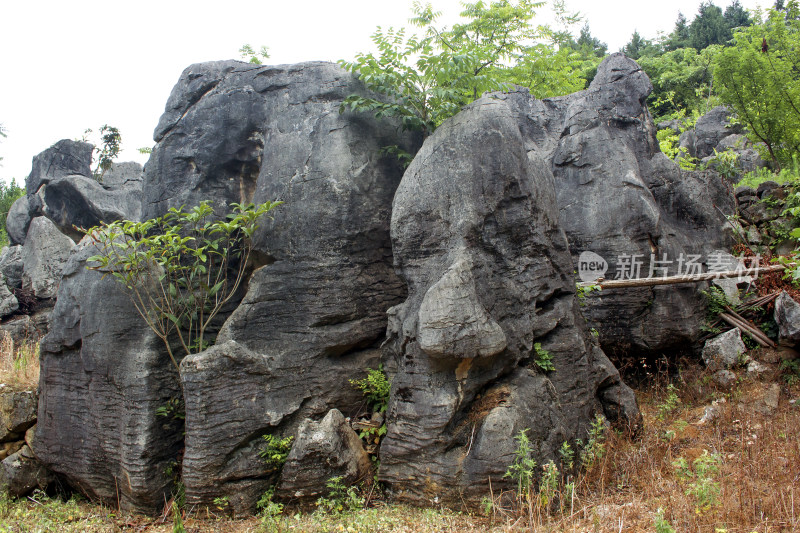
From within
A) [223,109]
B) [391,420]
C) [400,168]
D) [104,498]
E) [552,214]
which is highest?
[223,109]

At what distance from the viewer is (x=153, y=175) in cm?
694

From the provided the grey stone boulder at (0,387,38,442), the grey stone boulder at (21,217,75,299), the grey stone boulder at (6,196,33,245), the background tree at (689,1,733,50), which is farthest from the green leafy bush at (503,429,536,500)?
the background tree at (689,1,733,50)

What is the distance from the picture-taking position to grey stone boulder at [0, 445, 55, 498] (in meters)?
6.73

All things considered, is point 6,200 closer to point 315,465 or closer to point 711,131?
point 315,465

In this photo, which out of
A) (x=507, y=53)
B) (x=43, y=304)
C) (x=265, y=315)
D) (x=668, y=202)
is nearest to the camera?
(x=265, y=315)

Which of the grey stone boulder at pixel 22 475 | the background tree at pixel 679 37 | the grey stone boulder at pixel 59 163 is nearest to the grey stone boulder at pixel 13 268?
the grey stone boulder at pixel 59 163

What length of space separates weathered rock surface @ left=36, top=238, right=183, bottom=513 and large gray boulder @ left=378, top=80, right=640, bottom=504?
2629 millimetres

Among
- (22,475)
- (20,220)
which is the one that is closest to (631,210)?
A: (22,475)

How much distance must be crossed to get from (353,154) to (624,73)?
20.9ft

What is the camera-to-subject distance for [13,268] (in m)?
15.6

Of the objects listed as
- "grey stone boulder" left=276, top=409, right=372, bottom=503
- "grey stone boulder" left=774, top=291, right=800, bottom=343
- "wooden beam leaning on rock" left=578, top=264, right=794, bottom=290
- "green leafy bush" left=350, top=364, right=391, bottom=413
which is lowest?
"grey stone boulder" left=276, top=409, right=372, bottom=503

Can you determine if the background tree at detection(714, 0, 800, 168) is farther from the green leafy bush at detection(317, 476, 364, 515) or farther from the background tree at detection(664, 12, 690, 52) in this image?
the background tree at detection(664, 12, 690, 52)

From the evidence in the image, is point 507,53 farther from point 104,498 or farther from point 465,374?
point 104,498

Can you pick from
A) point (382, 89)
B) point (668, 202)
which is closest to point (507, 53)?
point (668, 202)
